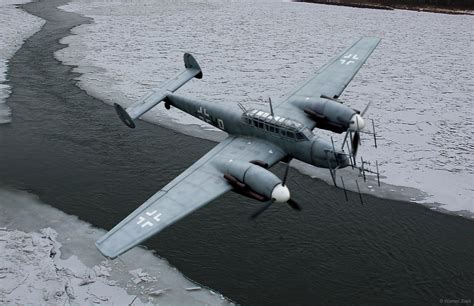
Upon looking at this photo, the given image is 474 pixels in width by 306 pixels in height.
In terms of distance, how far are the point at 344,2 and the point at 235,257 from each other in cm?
7680

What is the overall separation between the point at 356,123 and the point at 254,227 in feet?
26.8

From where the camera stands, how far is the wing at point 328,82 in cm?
2667

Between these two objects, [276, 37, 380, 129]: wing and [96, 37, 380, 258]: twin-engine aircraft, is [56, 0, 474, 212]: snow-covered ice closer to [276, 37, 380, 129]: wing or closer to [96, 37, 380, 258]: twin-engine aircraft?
[276, 37, 380, 129]: wing

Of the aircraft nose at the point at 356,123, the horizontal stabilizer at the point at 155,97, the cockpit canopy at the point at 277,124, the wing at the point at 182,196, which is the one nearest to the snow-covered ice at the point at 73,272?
the wing at the point at 182,196

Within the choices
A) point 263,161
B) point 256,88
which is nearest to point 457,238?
point 263,161

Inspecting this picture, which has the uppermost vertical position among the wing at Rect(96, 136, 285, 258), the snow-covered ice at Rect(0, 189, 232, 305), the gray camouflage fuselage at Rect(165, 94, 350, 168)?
the gray camouflage fuselage at Rect(165, 94, 350, 168)

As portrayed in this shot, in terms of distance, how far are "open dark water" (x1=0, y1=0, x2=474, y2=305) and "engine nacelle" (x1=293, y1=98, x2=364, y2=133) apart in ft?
12.8

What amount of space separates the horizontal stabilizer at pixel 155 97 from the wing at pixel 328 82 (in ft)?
25.3

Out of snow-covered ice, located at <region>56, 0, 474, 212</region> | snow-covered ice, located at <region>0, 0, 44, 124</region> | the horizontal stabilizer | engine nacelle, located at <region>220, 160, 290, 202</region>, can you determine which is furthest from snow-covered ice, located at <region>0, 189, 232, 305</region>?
snow-covered ice, located at <region>0, 0, 44, 124</region>

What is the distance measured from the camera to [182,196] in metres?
20.2

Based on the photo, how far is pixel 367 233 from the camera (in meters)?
21.7

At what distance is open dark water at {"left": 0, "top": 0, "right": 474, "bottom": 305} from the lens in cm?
1870

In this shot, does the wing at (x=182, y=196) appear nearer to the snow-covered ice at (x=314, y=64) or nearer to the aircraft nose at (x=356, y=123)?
the aircraft nose at (x=356, y=123)

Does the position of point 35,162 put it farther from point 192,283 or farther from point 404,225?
point 404,225
